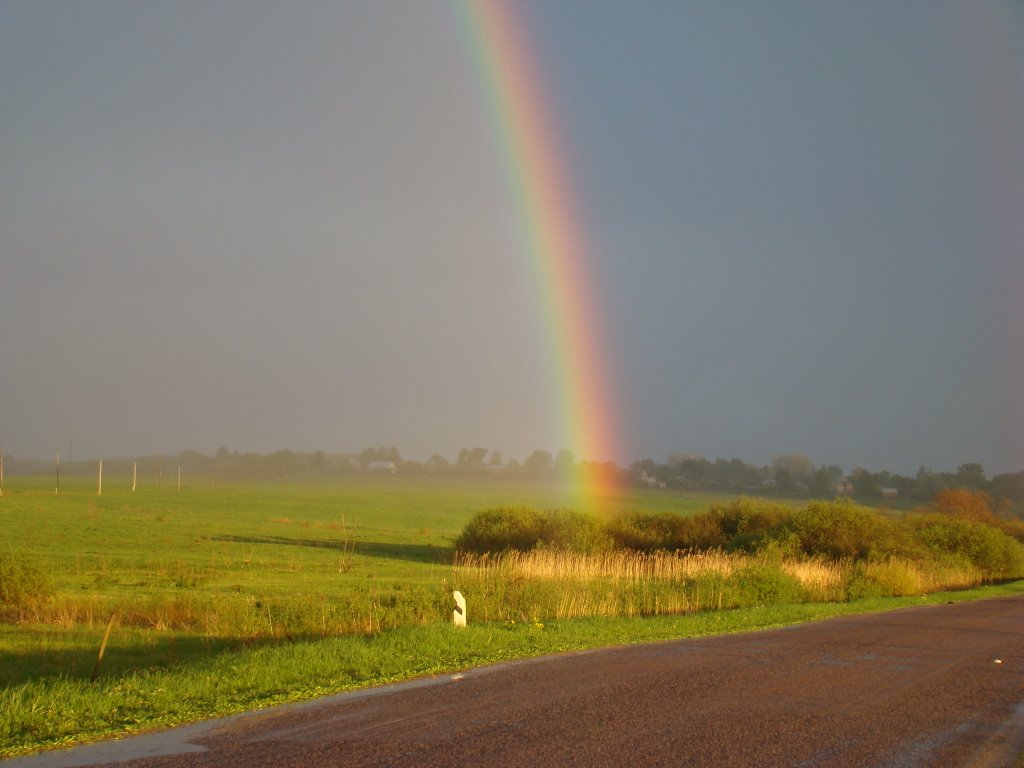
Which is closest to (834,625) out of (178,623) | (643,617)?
(643,617)

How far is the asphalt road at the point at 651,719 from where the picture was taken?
9.17m

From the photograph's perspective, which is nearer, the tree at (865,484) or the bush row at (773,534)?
the bush row at (773,534)

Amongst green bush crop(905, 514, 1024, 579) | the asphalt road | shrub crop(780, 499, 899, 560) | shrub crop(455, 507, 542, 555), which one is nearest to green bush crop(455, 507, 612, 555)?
shrub crop(455, 507, 542, 555)

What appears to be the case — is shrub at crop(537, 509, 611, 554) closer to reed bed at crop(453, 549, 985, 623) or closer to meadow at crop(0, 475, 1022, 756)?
meadow at crop(0, 475, 1022, 756)

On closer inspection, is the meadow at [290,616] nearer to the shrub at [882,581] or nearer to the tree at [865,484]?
the shrub at [882,581]

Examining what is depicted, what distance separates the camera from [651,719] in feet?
35.5

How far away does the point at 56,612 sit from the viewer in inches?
926

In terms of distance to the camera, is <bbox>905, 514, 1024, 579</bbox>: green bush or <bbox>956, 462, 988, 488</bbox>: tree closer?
<bbox>905, 514, 1024, 579</bbox>: green bush

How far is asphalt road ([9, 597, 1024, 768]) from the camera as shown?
917 cm

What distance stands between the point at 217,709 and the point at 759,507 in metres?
54.0

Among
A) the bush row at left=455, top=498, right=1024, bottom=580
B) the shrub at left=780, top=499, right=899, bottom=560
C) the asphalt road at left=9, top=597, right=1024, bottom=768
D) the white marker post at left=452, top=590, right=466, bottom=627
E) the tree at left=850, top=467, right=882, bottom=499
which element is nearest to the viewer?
the asphalt road at left=9, top=597, right=1024, bottom=768

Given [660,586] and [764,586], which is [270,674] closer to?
[660,586]

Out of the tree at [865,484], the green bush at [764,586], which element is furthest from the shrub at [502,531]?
the tree at [865,484]

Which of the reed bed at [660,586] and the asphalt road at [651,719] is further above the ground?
the asphalt road at [651,719]
